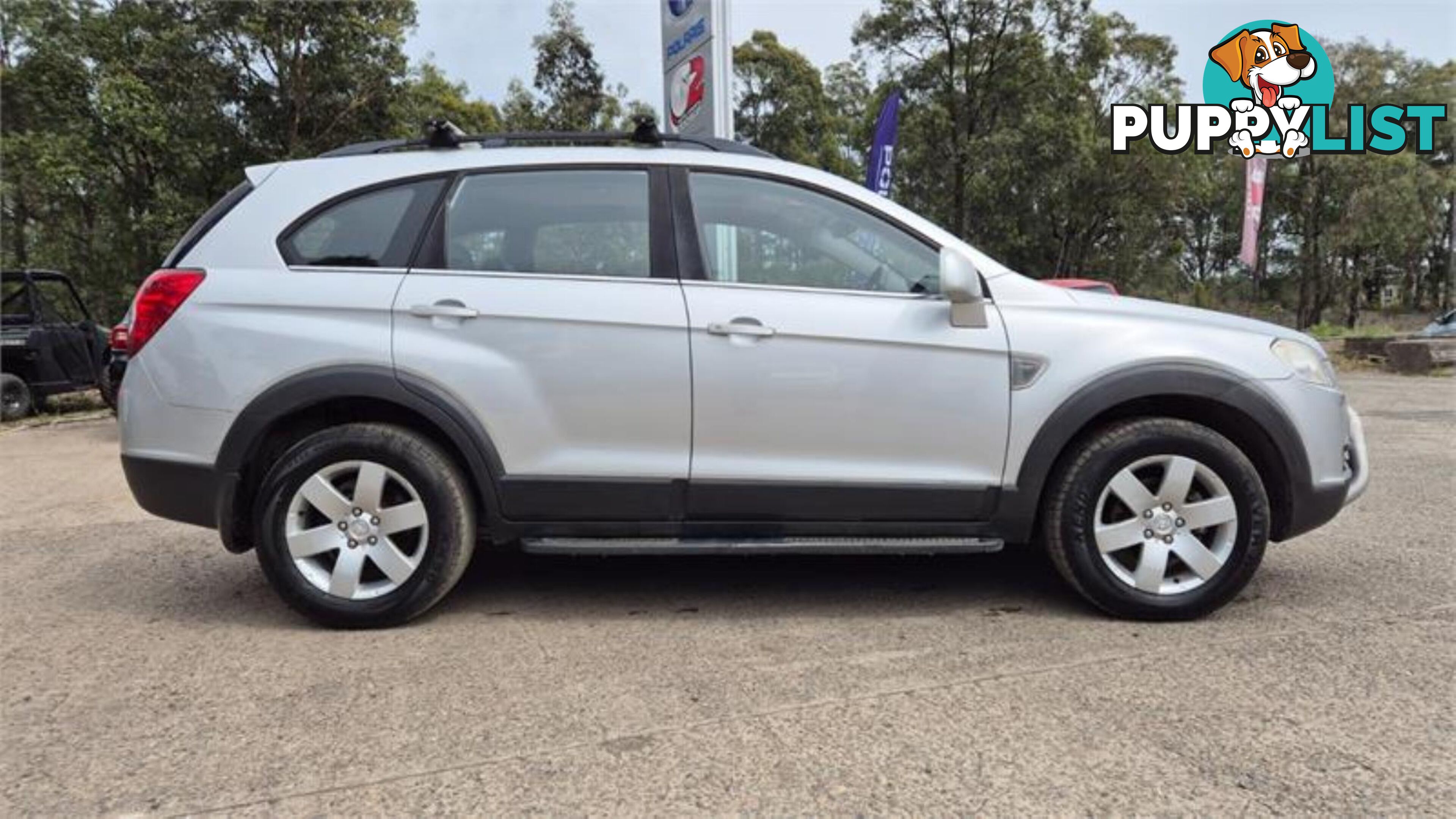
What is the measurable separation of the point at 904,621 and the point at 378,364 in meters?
2.16

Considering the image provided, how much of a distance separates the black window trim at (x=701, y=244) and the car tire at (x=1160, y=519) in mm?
770

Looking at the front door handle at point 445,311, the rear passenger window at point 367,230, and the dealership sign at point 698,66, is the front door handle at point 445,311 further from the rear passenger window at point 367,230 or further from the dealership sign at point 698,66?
the dealership sign at point 698,66

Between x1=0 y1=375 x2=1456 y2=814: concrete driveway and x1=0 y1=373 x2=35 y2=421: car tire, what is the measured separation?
847 centimetres

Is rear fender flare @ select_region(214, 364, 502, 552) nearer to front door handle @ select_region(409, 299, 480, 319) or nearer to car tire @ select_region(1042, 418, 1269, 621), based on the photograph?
front door handle @ select_region(409, 299, 480, 319)

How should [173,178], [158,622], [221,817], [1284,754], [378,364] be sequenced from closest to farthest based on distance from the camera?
1. [221,817]
2. [1284,754]
3. [378,364]
4. [158,622]
5. [173,178]

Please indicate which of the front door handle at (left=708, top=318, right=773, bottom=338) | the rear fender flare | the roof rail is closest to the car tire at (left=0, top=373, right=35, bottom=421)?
the roof rail

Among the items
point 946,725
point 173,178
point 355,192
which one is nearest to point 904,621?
point 946,725

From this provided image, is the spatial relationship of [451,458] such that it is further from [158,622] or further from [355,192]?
[158,622]

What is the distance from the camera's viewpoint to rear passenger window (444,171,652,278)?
3453 millimetres

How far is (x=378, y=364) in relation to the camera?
3.33 m

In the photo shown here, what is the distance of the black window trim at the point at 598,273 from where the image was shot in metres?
3.42

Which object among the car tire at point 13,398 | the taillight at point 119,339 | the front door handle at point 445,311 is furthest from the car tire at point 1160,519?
the car tire at point 13,398

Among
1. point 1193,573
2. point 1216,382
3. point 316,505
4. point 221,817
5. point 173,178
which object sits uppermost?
point 173,178

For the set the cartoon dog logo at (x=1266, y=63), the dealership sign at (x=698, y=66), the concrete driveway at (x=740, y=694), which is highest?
the cartoon dog logo at (x=1266, y=63)
